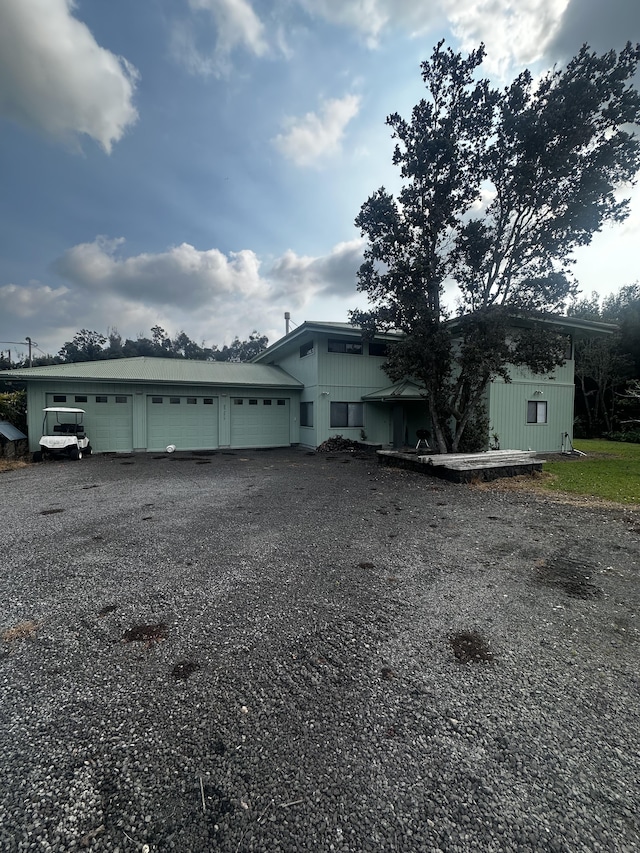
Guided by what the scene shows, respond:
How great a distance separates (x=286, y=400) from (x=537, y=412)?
395 inches

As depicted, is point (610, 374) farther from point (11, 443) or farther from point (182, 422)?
point (11, 443)

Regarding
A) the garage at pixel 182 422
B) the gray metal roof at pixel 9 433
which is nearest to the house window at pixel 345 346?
the garage at pixel 182 422

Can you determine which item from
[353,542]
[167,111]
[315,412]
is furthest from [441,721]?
[167,111]

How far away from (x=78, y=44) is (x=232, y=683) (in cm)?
1064

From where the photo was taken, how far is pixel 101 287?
54.5ft

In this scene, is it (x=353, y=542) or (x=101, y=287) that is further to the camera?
(x=101, y=287)

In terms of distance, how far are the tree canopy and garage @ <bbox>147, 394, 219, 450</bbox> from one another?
840 centimetres

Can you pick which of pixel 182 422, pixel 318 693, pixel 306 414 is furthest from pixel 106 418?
pixel 318 693

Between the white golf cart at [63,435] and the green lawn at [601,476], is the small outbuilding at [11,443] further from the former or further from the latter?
the green lawn at [601,476]

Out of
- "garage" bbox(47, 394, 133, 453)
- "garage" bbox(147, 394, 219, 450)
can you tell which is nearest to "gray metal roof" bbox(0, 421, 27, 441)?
"garage" bbox(47, 394, 133, 453)

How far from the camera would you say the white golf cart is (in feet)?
38.0

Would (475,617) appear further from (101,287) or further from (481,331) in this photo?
(101,287)

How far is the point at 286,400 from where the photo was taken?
16.2m

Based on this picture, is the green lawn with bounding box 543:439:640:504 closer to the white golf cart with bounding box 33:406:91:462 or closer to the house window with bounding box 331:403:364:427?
the house window with bounding box 331:403:364:427
